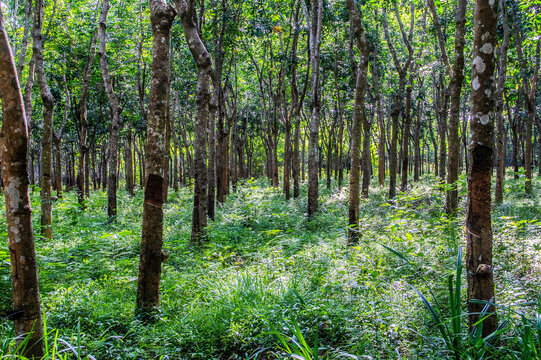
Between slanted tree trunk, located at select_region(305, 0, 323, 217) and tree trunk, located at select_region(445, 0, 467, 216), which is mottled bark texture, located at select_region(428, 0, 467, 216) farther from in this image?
slanted tree trunk, located at select_region(305, 0, 323, 217)

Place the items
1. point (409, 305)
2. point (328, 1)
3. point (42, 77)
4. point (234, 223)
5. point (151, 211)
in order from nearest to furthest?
point (409, 305) → point (151, 211) → point (42, 77) → point (234, 223) → point (328, 1)

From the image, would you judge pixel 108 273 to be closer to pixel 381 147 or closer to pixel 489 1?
pixel 489 1

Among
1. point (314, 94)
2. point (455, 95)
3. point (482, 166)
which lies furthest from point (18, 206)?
point (314, 94)

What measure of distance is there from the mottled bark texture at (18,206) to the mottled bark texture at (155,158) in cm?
146

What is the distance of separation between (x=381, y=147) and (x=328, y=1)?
24.7 feet

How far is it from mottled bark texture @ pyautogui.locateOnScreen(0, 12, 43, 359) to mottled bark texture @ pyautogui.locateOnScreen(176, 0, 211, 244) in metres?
5.01

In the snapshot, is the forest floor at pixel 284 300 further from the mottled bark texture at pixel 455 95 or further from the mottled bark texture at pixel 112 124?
the mottled bark texture at pixel 112 124

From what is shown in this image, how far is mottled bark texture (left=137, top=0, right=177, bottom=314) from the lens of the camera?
4152mm

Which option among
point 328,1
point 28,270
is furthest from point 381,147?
point 28,270

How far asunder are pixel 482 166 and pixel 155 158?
3.38m

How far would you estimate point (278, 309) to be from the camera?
3.94 metres

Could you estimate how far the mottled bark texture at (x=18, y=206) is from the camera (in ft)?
8.40

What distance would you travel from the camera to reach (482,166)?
2840 millimetres

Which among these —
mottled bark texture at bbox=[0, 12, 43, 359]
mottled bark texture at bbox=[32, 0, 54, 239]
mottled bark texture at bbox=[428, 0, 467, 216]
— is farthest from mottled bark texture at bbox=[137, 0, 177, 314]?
mottled bark texture at bbox=[428, 0, 467, 216]
